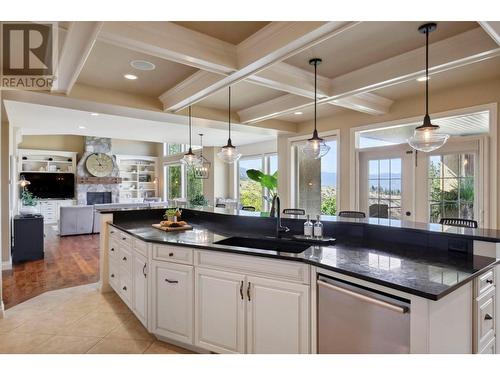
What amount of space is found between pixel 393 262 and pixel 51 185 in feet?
39.7

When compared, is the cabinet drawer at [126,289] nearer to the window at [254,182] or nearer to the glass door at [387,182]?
the glass door at [387,182]

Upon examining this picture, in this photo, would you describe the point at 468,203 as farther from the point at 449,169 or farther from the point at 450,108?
the point at 450,108

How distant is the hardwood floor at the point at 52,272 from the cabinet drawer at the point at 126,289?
122 centimetres

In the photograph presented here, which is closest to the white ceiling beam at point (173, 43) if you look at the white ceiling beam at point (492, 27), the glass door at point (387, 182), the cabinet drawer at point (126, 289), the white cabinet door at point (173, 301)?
the white cabinet door at point (173, 301)

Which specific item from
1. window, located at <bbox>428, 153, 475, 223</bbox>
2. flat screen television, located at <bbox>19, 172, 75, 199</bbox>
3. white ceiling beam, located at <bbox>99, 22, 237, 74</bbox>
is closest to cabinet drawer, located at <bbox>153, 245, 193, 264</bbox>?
white ceiling beam, located at <bbox>99, 22, 237, 74</bbox>

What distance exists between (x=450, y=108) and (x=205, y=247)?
12.2 ft

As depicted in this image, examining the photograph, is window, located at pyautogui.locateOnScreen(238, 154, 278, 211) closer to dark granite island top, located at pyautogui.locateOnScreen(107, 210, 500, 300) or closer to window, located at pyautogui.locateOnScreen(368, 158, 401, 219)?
window, located at pyautogui.locateOnScreen(368, 158, 401, 219)

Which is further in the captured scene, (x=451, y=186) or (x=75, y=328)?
(x=451, y=186)

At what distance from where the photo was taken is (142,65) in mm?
3098

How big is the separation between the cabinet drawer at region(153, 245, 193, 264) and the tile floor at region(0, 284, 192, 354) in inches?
29.0

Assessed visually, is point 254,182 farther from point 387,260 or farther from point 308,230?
point 387,260

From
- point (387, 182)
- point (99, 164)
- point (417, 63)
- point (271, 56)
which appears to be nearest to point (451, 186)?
point (387, 182)

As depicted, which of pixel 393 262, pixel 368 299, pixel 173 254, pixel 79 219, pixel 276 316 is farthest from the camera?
pixel 79 219
